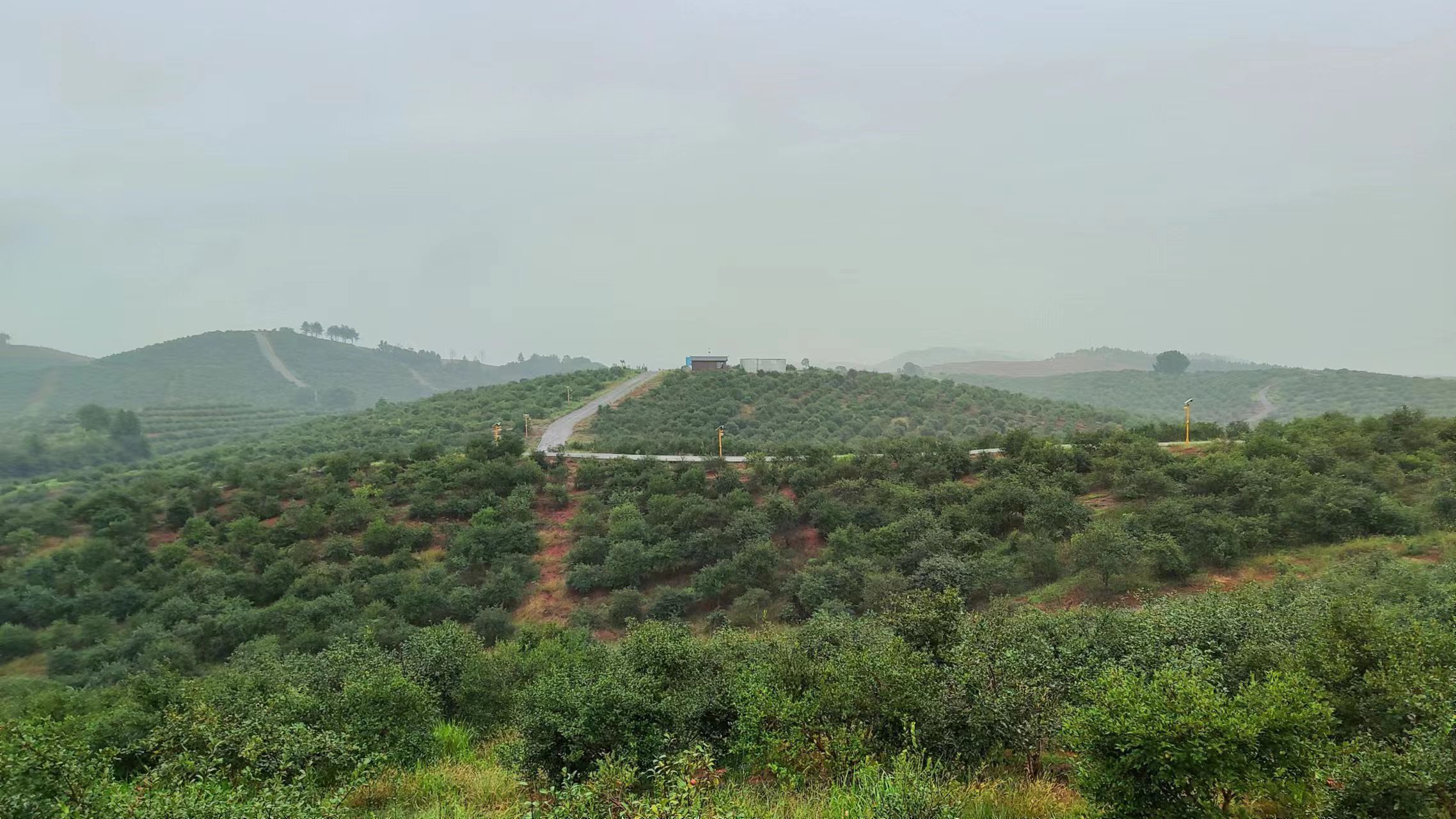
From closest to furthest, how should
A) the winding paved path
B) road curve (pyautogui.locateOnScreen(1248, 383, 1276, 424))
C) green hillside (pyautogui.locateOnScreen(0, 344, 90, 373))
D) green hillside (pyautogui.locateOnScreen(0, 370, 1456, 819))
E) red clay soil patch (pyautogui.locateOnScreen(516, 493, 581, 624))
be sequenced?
green hillside (pyautogui.locateOnScreen(0, 370, 1456, 819)) → red clay soil patch (pyautogui.locateOnScreen(516, 493, 581, 624)) → road curve (pyautogui.locateOnScreen(1248, 383, 1276, 424)) → green hillside (pyautogui.locateOnScreen(0, 344, 90, 373)) → the winding paved path

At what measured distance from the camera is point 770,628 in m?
16.5

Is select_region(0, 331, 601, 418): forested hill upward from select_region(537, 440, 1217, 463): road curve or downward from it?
upward

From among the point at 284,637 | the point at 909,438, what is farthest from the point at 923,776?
the point at 909,438

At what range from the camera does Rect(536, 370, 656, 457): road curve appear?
4459cm

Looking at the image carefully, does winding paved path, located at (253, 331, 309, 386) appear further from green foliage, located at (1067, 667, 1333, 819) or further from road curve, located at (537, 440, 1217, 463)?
green foliage, located at (1067, 667, 1333, 819)

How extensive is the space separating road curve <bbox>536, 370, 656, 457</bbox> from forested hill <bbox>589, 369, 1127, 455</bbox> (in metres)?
2.15

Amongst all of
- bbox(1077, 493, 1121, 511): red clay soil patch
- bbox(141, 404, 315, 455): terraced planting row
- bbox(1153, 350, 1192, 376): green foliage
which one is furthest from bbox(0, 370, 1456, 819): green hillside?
bbox(1153, 350, 1192, 376): green foliage

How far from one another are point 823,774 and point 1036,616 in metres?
6.35

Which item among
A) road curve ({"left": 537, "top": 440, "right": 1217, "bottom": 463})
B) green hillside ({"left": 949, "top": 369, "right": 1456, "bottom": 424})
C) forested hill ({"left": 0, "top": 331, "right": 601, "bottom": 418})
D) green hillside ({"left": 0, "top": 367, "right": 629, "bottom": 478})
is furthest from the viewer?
forested hill ({"left": 0, "top": 331, "right": 601, "bottom": 418})

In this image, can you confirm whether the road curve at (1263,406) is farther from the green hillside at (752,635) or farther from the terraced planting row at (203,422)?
the terraced planting row at (203,422)

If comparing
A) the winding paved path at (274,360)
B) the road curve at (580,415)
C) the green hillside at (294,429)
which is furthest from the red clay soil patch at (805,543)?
the winding paved path at (274,360)

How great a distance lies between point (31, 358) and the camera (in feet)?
435

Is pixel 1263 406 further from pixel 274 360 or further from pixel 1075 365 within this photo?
pixel 274 360

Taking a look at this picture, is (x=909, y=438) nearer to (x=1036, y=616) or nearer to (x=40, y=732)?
(x=1036, y=616)
